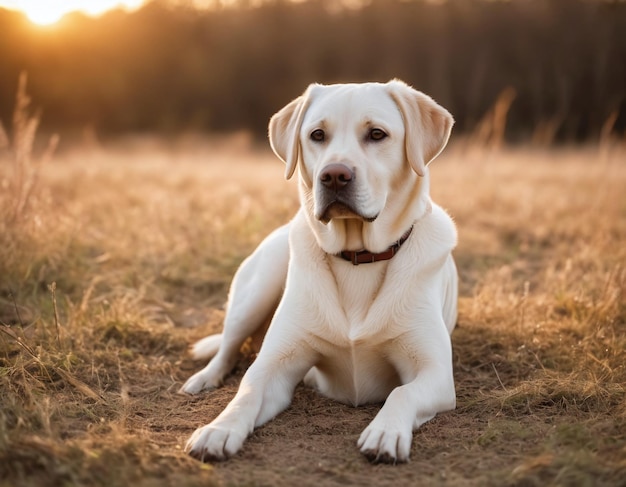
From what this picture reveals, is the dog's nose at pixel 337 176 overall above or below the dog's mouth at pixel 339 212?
above

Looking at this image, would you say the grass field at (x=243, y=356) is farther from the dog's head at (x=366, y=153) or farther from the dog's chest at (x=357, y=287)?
the dog's head at (x=366, y=153)

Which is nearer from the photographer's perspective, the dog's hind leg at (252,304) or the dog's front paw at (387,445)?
the dog's front paw at (387,445)

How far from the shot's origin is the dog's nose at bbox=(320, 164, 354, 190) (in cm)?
279

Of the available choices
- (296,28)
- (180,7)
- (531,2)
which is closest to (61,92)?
(180,7)

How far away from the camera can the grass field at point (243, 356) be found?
2344 mm

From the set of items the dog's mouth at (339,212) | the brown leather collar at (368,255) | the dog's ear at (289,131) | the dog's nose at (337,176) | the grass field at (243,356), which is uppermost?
the dog's ear at (289,131)

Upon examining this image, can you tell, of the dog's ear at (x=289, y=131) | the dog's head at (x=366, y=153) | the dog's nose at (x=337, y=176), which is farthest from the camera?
the dog's ear at (x=289, y=131)

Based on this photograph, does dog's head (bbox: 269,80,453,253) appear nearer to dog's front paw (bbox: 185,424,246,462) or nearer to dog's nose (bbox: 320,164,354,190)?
dog's nose (bbox: 320,164,354,190)

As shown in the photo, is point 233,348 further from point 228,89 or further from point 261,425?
point 228,89

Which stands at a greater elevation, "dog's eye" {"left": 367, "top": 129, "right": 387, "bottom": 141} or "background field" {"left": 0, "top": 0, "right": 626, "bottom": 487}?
"dog's eye" {"left": 367, "top": 129, "right": 387, "bottom": 141}

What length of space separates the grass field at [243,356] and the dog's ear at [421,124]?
3.98 feet

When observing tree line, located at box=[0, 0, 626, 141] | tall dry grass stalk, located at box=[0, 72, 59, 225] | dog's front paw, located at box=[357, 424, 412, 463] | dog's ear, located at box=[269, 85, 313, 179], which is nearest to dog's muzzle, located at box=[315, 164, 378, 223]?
dog's ear, located at box=[269, 85, 313, 179]

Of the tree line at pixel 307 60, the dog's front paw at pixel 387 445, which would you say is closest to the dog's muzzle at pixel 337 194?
the dog's front paw at pixel 387 445

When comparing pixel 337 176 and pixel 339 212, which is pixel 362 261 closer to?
pixel 339 212
